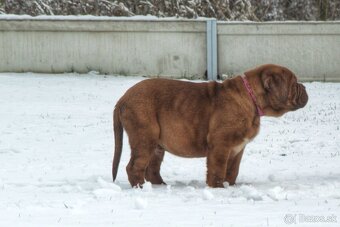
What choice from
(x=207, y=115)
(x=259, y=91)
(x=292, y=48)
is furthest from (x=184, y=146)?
(x=292, y=48)

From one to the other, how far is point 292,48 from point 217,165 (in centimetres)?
1333

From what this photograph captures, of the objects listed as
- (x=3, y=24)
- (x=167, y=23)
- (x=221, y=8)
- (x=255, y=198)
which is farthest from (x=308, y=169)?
(x=221, y=8)

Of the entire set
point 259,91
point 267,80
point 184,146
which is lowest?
point 184,146

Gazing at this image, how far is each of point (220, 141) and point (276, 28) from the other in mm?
13259

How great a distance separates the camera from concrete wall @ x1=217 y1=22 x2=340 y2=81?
21047mm

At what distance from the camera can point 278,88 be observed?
8.44 metres

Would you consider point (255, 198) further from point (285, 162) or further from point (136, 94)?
point (285, 162)

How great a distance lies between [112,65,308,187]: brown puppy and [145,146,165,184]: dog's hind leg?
30cm

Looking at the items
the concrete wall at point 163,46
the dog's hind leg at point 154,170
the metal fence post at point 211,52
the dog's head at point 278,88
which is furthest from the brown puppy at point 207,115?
the concrete wall at point 163,46

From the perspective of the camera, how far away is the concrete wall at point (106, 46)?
822 inches

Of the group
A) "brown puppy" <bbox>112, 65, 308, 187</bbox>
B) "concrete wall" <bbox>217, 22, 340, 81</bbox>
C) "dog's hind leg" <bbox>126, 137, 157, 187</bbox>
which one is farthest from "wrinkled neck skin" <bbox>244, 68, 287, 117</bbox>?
"concrete wall" <bbox>217, 22, 340, 81</bbox>

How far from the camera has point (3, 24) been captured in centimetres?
2095

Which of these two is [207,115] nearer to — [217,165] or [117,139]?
[217,165]

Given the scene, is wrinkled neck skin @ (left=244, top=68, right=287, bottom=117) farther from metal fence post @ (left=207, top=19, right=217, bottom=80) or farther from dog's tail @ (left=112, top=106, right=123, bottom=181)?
metal fence post @ (left=207, top=19, right=217, bottom=80)
